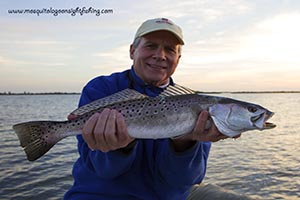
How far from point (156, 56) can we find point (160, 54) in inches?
2.6

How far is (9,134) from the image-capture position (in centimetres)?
2328

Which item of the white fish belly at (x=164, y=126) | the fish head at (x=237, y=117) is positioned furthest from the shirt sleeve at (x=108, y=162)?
the fish head at (x=237, y=117)

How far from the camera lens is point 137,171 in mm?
4375

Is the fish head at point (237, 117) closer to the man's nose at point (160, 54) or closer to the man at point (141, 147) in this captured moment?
the man at point (141, 147)

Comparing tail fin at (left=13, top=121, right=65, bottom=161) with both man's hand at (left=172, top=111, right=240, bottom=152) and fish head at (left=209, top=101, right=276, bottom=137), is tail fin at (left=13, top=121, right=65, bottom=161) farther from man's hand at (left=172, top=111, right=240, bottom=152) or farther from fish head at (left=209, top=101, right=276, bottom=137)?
fish head at (left=209, top=101, right=276, bottom=137)

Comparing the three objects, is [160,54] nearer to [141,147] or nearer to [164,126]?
[164,126]

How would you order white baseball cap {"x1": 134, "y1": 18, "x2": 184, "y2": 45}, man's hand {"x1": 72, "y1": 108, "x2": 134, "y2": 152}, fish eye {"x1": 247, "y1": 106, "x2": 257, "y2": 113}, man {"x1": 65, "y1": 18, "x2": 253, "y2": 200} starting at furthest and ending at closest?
white baseball cap {"x1": 134, "y1": 18, "x2": 184, "y2": 45}, fish eye {"x1": 247, "y1": 106, "x2": 257, "y2": 113}, man {"x1": 65, "y1": 18, "x2": 253, "y2": 200}, man's hand {"x1": 72, "y1": 108, "x2": 134, "y2": 152}

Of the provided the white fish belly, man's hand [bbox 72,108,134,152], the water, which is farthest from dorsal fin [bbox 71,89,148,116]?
the water

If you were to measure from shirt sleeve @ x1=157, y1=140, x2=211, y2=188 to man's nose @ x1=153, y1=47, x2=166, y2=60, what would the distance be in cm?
117

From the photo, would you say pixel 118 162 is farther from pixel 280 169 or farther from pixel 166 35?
pixel 280 169

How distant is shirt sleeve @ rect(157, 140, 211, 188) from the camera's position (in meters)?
4.20

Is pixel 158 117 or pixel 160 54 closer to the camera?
pixel 158 117

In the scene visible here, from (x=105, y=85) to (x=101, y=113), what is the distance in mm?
862

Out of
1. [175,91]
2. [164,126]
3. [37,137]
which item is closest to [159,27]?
[175,91]
